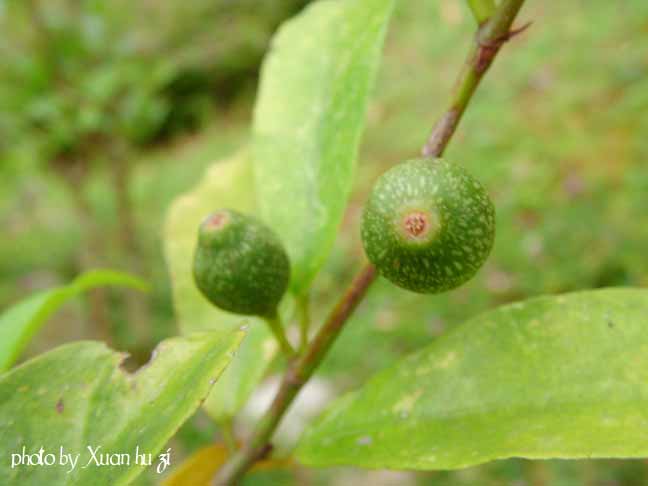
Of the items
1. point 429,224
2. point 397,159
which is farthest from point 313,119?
point 397,159

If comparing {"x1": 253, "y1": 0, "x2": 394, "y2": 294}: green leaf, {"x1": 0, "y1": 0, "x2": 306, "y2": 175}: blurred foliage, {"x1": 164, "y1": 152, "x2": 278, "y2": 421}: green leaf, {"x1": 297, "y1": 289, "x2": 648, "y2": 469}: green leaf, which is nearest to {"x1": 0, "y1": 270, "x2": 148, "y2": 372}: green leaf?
{"x1": 164, "y1": 152, "x2": 278, "y2": 421}: green leaf

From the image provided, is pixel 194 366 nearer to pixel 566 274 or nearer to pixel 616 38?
pixel 566 274

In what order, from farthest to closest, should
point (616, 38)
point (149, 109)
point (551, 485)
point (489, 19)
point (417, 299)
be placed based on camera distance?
1. point (616, 38)
2. point (417, 299)
3. point (149, 109)
4. point (551, 485)
5. point (489, 19)

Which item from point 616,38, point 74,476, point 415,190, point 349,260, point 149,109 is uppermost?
point 415,190

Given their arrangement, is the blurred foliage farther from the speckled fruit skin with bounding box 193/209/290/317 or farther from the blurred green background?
the speckled fruit skin with bounding box 193/209/290/317

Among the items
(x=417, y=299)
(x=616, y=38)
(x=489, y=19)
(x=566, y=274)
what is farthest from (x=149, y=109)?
(x=616, y=38)

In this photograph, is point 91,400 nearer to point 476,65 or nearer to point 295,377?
point 295,377

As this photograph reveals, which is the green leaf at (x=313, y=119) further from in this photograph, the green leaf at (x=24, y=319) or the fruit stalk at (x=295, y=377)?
the green leaf at (x=24, y=319)
